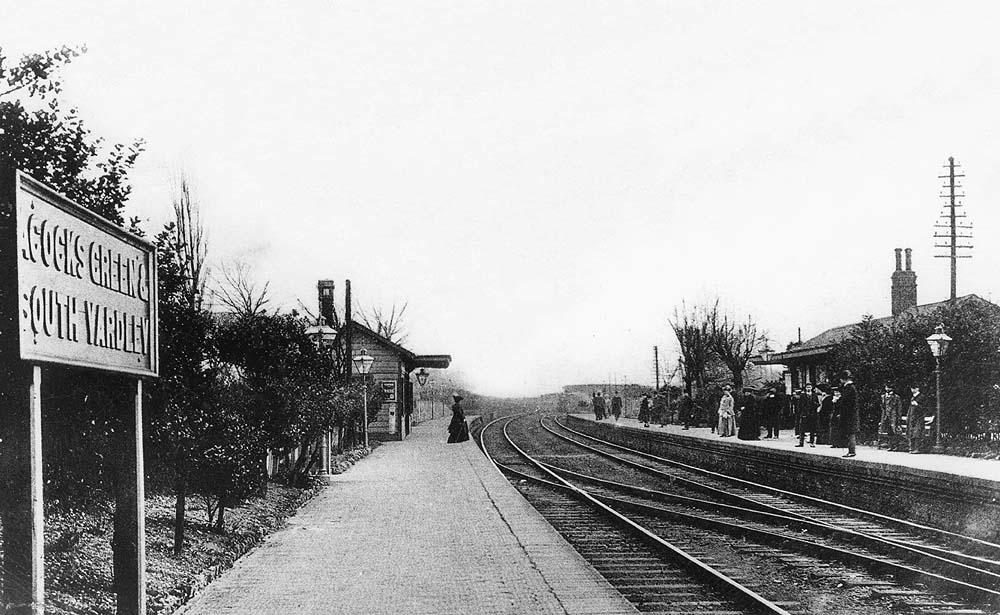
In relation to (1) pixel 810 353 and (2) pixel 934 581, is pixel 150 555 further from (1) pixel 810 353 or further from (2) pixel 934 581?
(1) pixel 810 353

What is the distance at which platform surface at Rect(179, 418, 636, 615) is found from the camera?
283 inches

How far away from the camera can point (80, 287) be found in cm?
468

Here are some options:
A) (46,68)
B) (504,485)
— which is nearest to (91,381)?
(46,68)

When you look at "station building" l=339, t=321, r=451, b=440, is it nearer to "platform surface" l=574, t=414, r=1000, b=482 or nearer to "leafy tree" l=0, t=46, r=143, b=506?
"platform surface" l=574, t=414, r=1000, b=482

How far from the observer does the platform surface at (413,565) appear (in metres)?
7.18

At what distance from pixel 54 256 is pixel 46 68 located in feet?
9.89

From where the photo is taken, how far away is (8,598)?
Answer: 4.05 meters

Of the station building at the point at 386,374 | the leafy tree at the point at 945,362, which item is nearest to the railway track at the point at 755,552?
the leafy tree at the point at 945,362

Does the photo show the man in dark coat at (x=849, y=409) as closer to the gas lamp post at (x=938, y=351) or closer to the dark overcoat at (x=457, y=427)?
the gas lamp post at (x=938, y=351)

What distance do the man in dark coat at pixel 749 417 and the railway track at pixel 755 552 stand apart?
8775 millimetres

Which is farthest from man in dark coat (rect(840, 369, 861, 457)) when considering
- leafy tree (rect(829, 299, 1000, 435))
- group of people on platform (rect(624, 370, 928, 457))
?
leafy tree (rect(829, 299, 1000, 435))

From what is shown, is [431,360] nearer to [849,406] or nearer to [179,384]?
[849,406]

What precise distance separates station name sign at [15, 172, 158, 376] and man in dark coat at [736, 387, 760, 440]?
23735 millimetres

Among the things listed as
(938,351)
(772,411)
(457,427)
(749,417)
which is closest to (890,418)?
(938,351)
